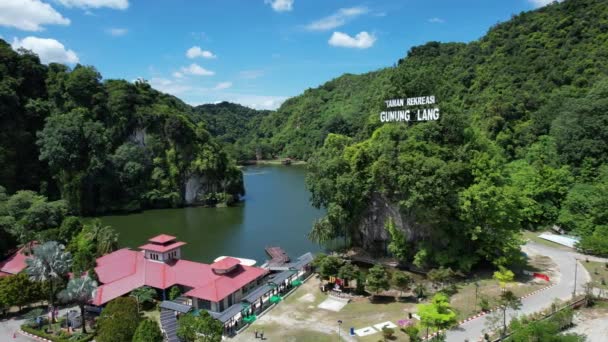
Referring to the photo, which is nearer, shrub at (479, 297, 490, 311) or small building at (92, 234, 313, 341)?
shrub at (479, 297, 490, 311)

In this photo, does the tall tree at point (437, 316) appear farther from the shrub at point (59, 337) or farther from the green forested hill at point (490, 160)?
the shrub at point (59, 337)

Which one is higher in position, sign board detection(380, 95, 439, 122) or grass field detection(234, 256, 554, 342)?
sign board detection(380, 95, 439, 122)

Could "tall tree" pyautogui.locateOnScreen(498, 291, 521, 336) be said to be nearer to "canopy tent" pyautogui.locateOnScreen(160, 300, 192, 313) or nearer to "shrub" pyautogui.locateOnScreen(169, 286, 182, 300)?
"canopy tent" pyautogui.locateOnScreen(160, 300, 192, 313)

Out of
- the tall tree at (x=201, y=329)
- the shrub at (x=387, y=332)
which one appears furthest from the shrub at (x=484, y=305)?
the tall tree at (x=201, y=329)

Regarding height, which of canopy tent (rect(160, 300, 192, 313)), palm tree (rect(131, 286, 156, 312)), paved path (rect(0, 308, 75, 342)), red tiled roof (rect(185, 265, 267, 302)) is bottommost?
paved path (rect(0, 308, 75, 342))

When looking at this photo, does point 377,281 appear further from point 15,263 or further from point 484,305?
point 15,263

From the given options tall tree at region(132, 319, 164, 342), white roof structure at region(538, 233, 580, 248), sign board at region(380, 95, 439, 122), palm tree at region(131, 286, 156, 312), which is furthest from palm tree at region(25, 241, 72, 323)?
white roof structure at region(538, 233, 580, 248)

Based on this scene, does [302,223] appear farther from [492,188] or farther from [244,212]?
[492,188]
